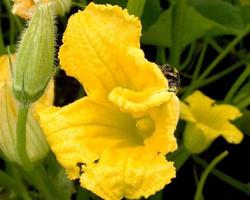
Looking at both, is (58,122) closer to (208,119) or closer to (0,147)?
(0,147)

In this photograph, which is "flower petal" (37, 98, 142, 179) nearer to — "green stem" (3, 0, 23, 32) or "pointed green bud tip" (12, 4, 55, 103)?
"pointed green bud tip" (12, 4, 55, 103)

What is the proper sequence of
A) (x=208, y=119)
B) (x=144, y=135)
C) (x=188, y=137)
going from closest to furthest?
(x=144, y=135)
(x=188, y=137)
(x=208, y=119)

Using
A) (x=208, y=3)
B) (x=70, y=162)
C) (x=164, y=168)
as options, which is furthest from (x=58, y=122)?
(x=208, y=3)

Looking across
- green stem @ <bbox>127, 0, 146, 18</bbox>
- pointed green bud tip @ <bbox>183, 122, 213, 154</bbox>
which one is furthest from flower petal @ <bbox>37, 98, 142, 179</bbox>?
pointed green bud tip @ <bbox>183, 122, 213, 154</bbox>

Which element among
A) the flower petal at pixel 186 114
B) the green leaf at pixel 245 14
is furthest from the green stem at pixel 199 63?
the flower petal at pixel 186 114

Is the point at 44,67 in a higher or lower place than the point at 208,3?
higher

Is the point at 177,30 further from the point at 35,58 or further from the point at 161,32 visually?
the point at 35,58

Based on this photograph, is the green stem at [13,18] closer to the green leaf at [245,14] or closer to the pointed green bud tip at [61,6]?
the pointed green bud tip at [61,6]
